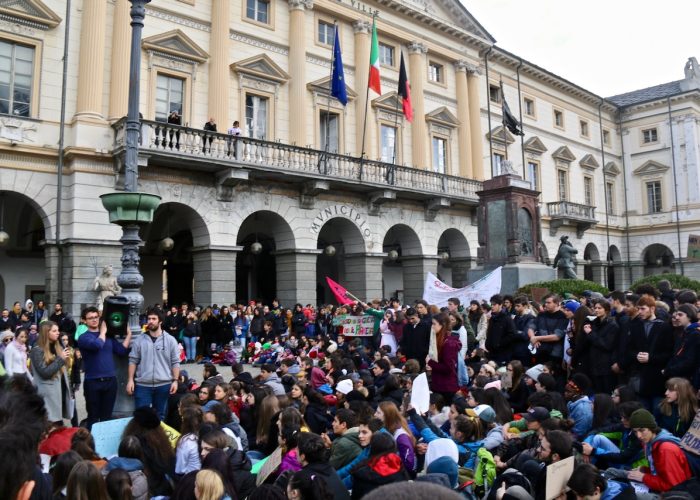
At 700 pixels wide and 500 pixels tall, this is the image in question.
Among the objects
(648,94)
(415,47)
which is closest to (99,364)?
(415,47)

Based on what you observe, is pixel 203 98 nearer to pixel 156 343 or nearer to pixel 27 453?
pixel 156 343

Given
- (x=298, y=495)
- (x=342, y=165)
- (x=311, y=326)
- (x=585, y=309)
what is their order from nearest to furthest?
(x=298, y=495)
(x=585, y=309)
(x=311, y=326)
(x=342, y=165)

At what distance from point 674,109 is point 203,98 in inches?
1408

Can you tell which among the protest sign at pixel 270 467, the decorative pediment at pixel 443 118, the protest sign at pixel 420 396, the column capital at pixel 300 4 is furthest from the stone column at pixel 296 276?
the protest sign at pixel 270 467

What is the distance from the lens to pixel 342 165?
2464 cm

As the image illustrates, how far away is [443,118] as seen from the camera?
3109 centimetres

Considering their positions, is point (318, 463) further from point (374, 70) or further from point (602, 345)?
point (374, 70)

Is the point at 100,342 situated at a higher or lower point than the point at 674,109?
lower

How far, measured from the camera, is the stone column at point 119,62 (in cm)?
2005

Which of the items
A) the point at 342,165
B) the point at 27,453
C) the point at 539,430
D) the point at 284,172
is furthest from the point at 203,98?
the point at 27,453

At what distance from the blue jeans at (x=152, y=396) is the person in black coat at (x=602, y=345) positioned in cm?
597

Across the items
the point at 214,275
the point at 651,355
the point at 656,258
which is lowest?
the point at 651,355

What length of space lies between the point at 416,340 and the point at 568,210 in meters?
29.1

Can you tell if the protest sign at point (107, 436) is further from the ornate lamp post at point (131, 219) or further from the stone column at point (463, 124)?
the stone column at point (463, 124)
